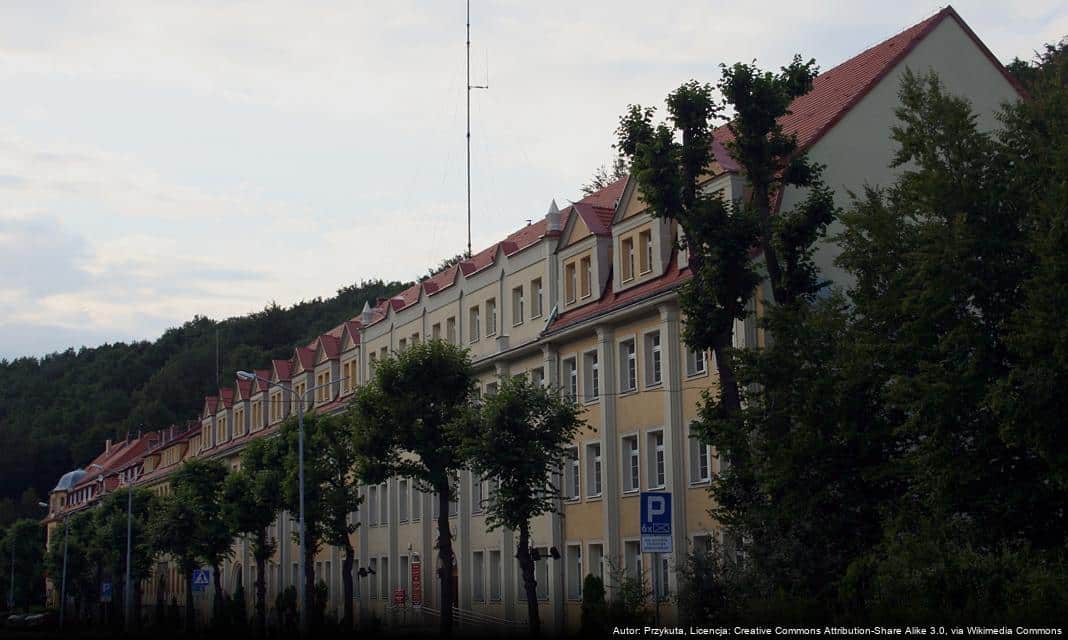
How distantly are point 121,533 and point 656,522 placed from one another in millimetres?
72575

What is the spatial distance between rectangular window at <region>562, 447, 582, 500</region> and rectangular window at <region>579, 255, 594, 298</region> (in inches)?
210

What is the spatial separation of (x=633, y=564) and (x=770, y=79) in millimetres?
17011

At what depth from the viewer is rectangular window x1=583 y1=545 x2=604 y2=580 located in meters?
44.4

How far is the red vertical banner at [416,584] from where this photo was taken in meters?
59.2

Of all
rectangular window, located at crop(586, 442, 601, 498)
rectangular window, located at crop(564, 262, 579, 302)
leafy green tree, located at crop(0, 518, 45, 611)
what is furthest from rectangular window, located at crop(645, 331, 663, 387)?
leafy green tree, located at crop(0, 518, 45, 611)

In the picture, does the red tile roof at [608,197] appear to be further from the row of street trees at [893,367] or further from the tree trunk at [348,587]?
the tree trunk at [348,587]

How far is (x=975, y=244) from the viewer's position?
2602 cm

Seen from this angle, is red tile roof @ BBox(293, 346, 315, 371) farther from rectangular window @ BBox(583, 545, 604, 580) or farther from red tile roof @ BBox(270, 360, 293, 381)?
rectangular window @ BBox(583, 545, 604, 580)

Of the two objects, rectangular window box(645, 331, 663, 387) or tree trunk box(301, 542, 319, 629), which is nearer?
rectangular window box(645, 331, 663, 387)

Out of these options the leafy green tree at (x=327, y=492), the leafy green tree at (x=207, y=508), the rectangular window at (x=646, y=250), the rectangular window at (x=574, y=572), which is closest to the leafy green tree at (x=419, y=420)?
the rectangular window at (x=574, y=572)

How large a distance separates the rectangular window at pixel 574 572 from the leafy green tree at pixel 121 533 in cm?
4475

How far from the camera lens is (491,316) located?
54.6m

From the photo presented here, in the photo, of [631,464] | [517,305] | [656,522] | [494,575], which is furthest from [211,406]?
[656,522]

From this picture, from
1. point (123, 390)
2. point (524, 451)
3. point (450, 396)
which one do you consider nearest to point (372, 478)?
point (450, 396)
